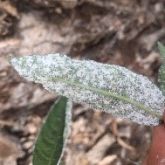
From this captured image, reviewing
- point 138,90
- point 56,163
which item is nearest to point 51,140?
point 56,163

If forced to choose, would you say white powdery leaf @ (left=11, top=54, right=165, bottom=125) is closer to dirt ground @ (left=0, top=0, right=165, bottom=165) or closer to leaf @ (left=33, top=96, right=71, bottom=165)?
leaf @ (left=33, top=96, right=71, bottom=165)

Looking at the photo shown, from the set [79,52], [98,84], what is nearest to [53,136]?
[98,84]

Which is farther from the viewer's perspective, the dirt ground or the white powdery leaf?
the dirt ground

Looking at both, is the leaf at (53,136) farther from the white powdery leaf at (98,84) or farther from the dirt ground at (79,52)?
the dirt ground at (79,52)

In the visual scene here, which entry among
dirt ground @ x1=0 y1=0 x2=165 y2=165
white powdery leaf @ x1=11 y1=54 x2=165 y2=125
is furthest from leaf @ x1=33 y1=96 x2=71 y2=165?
dirt ground @ x1=0 y1=0 x2=165 y2=165

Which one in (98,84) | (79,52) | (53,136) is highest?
(98,84)

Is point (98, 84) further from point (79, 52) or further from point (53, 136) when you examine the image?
point (79, 52)

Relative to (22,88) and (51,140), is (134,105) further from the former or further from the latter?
(22,88)

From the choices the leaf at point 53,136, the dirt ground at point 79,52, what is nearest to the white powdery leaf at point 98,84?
the leaf at point 53,136
